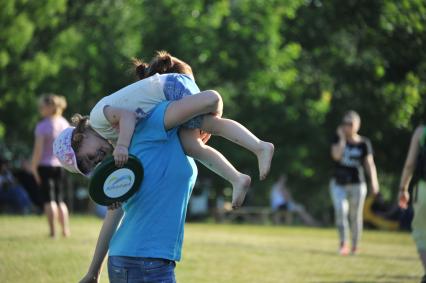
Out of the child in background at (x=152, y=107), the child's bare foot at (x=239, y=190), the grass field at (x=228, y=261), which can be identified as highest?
the child in background at (x=152, y=107)

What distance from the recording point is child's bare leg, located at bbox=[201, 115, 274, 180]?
4.51m

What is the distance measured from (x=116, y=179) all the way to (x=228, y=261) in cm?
701

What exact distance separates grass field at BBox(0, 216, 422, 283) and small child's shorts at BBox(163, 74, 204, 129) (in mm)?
4329

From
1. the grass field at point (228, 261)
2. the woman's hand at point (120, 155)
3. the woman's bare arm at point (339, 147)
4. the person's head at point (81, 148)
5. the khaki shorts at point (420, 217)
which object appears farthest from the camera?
the woman's bare arm at point (339, 147)

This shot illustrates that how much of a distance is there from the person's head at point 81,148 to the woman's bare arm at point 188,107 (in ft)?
1.35

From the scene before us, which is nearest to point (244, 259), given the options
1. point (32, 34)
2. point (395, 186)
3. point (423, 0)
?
point (423, 0)

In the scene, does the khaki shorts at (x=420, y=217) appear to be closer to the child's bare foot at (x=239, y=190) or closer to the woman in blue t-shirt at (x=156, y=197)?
the child's bare foot at (x=239, y=190)

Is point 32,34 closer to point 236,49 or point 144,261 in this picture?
point 236,49

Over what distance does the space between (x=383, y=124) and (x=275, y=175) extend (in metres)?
5.84

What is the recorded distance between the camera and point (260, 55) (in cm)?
3516

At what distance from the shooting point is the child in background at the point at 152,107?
13.8 ft

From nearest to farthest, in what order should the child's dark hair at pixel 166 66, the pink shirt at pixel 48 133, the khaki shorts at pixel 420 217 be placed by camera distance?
the child's dark hair at pixel 166 66
the khaki shorts at pixel 420 217
the pink shirt at pixel 48 133

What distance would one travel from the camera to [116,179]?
414 centimetres

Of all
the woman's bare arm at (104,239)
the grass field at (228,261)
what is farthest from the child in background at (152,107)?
the grass field at (228,261)
